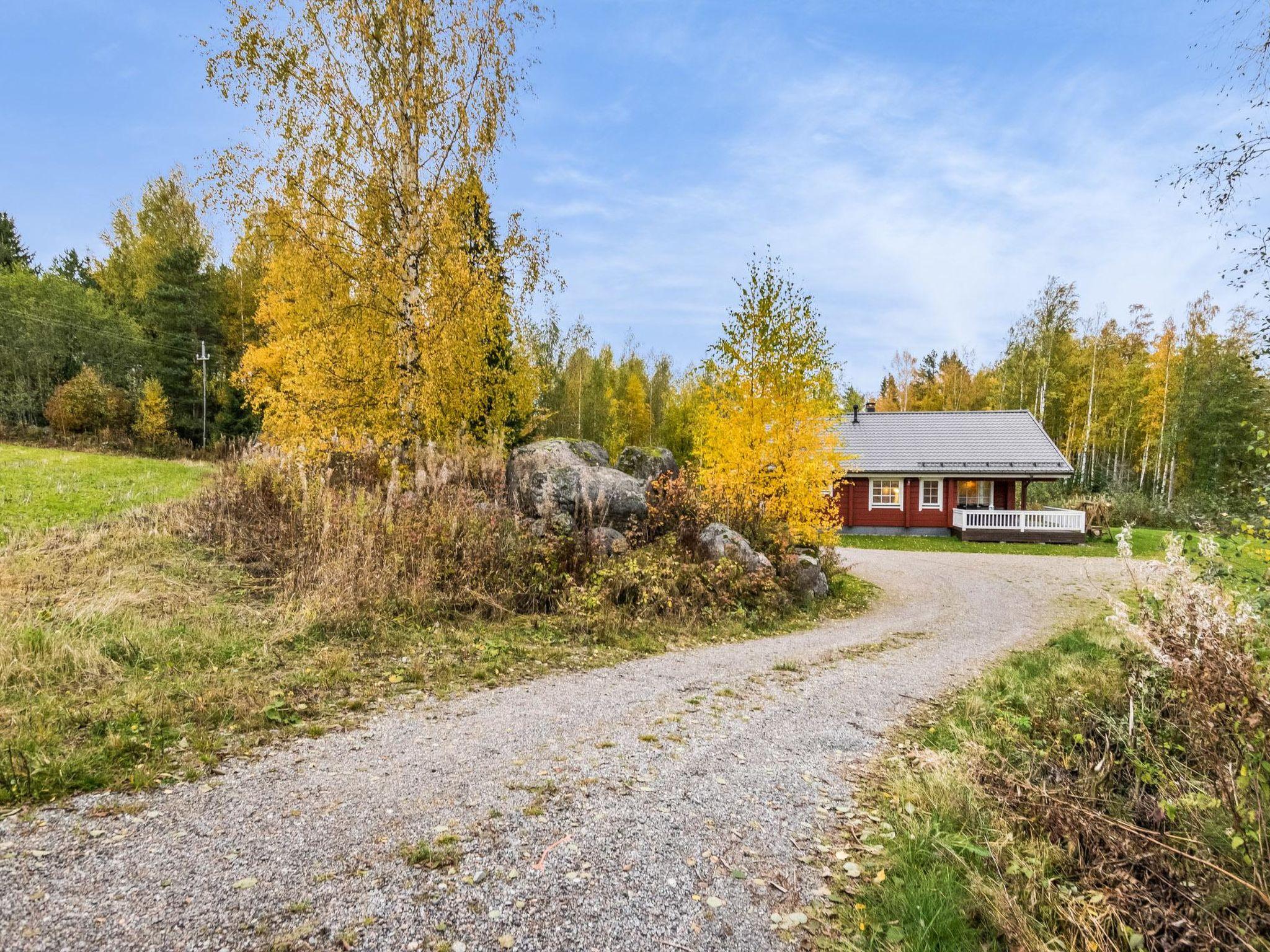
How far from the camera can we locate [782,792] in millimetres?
3354

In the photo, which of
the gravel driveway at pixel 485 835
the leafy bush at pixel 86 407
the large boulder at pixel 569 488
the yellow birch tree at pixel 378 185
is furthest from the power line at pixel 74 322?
the gravel driveway at pixel 485 835

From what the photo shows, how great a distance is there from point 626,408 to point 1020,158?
29.7m

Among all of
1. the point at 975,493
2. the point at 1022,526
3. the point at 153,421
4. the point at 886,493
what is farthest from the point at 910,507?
the point at 153,421

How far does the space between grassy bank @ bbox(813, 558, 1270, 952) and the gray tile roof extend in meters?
20.5

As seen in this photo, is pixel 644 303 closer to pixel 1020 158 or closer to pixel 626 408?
pixel 626 408

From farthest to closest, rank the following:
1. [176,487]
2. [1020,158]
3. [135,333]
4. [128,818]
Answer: [135,333] → [1020,158] → [176,487] → [128,818]

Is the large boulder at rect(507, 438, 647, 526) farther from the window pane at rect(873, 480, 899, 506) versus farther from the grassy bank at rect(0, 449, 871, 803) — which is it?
the window pane at rect(873, 480, 899, 506)

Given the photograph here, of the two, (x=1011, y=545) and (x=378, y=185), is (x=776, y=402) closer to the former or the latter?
(x=378, y=185)

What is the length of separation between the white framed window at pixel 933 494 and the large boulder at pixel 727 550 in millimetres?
18365

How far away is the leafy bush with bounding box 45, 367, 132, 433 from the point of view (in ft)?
78.0

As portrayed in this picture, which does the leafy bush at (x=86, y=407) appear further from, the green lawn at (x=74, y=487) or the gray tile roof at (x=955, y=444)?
the gray tile roof at (x=955, y=444)

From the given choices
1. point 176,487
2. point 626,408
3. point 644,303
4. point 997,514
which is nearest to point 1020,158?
point 997,514

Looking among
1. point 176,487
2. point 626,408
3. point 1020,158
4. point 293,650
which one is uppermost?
point 1020,158

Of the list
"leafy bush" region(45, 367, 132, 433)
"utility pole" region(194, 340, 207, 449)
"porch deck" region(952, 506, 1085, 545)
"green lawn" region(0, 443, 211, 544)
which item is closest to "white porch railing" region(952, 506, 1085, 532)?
"porch deck" region(952, 506, 1085, 545)
